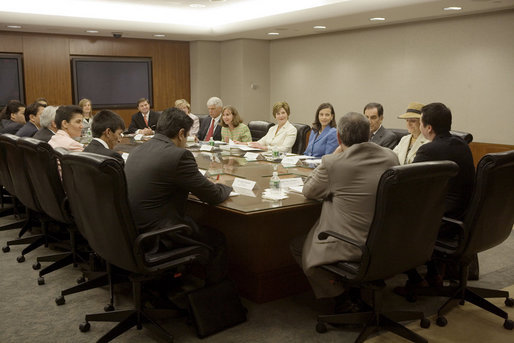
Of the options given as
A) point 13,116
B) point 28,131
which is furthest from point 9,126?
point 28,131

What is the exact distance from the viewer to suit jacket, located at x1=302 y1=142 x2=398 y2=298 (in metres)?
2.52

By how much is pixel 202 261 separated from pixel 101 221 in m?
0.61

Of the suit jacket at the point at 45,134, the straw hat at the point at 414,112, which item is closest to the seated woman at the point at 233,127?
the suit jacket at the point at 45,134

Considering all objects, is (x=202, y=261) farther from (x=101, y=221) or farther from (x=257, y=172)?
(x=257, y=172)


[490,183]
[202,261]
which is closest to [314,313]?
[202,261]

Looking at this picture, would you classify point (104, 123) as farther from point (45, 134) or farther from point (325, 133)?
point (325, 133)

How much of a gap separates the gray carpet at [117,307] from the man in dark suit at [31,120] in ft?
5.65

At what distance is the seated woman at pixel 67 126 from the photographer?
13.5ft

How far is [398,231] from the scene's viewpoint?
2.36m

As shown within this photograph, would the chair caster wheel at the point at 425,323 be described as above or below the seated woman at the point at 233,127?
below

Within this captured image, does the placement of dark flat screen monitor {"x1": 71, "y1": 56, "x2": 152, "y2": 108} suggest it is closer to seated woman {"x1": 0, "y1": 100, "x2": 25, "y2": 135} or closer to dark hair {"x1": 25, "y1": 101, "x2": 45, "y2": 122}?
seated woman {"x1": 0, "y1": 100, "x2": 25, "y2": 135}

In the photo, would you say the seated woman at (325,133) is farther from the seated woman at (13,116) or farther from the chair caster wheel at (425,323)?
the seated woman at (13,116)

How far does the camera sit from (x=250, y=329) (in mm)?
2854

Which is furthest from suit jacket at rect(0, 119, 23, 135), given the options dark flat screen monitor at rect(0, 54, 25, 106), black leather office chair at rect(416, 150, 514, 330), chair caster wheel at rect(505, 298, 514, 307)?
chair caster wheel at rect(505, 298, 514, 307)
